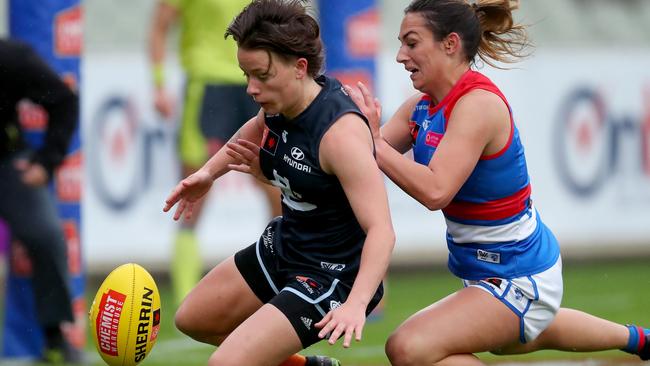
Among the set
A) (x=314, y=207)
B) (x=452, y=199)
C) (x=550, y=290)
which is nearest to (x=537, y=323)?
(x=550, y=290)

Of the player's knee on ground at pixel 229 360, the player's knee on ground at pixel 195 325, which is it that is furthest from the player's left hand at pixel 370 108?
the player's knee on ground at pixel 195 325

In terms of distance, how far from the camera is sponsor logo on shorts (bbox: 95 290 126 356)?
17.2 feet

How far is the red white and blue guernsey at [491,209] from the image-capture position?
5164 millimetres

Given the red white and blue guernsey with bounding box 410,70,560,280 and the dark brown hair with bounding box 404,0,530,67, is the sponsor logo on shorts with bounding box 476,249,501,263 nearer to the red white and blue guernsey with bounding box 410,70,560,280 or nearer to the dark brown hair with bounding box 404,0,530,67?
the red white and blue guernsey with bounding box 410,70,560,280

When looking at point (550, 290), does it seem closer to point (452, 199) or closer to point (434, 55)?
point (452, 199)

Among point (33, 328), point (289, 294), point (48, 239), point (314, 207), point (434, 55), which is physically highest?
point (434, 55)

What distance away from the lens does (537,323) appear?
17.1 feet

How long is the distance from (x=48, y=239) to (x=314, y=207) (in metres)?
2.78

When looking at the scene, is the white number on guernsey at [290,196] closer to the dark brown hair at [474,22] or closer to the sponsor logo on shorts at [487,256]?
the sponsor logo on shorts at [487,256]

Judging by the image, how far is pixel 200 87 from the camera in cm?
Result: 886

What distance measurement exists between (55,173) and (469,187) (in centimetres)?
339

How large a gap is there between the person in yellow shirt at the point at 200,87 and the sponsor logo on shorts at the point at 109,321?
3429mm

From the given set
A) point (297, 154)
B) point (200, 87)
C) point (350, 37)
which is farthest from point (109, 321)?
point (350, 37)

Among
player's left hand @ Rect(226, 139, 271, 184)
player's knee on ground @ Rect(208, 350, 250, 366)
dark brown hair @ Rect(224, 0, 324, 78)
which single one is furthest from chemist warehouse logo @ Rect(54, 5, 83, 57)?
player's knee on ground @ Rect(208, 350, 250, 366)
